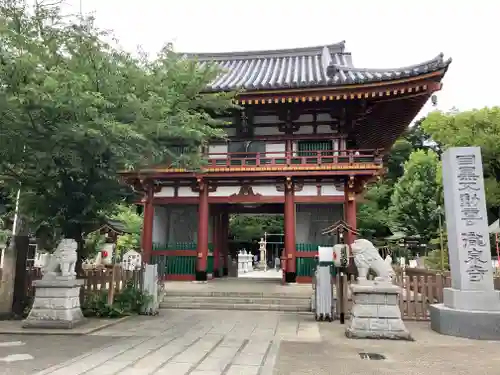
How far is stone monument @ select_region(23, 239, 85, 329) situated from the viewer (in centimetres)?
826

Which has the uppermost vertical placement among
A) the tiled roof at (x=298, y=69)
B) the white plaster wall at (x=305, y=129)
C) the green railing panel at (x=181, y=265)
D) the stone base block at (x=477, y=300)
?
the tiled roof at (x=298, y=69)

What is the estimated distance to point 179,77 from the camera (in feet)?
30.7

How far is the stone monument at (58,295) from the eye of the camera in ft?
27.1

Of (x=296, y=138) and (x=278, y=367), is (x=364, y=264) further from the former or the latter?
(x=296, y=138)

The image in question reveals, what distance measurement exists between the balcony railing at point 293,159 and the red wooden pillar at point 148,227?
10.1 feet

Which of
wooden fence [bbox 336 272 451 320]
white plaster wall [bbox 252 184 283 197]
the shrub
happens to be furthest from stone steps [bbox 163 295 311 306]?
white plaster wall [bbox 252 184 283 197]

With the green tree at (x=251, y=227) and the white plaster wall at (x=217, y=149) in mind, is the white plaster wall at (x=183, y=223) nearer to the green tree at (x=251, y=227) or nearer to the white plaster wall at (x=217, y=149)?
the white plaster wall at (x=217, y=149)

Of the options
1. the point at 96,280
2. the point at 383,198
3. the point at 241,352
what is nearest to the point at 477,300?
the point at 241,352

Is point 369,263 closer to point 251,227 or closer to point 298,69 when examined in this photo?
point 298,69

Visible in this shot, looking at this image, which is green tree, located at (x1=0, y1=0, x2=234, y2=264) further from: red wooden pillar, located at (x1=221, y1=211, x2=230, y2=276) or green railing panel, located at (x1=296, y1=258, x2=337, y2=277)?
red wooden pillar, located at (x1=221, y1=211, x2=230, y2=276)

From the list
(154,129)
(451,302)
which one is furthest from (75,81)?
(451,302)

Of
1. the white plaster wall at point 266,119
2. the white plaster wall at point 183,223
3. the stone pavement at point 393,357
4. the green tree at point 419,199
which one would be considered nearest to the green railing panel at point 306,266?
the white plaster wall at point 183,223

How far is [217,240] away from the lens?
18.9 m

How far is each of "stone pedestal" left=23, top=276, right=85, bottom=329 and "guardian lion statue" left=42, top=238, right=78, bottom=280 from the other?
0.13 m
